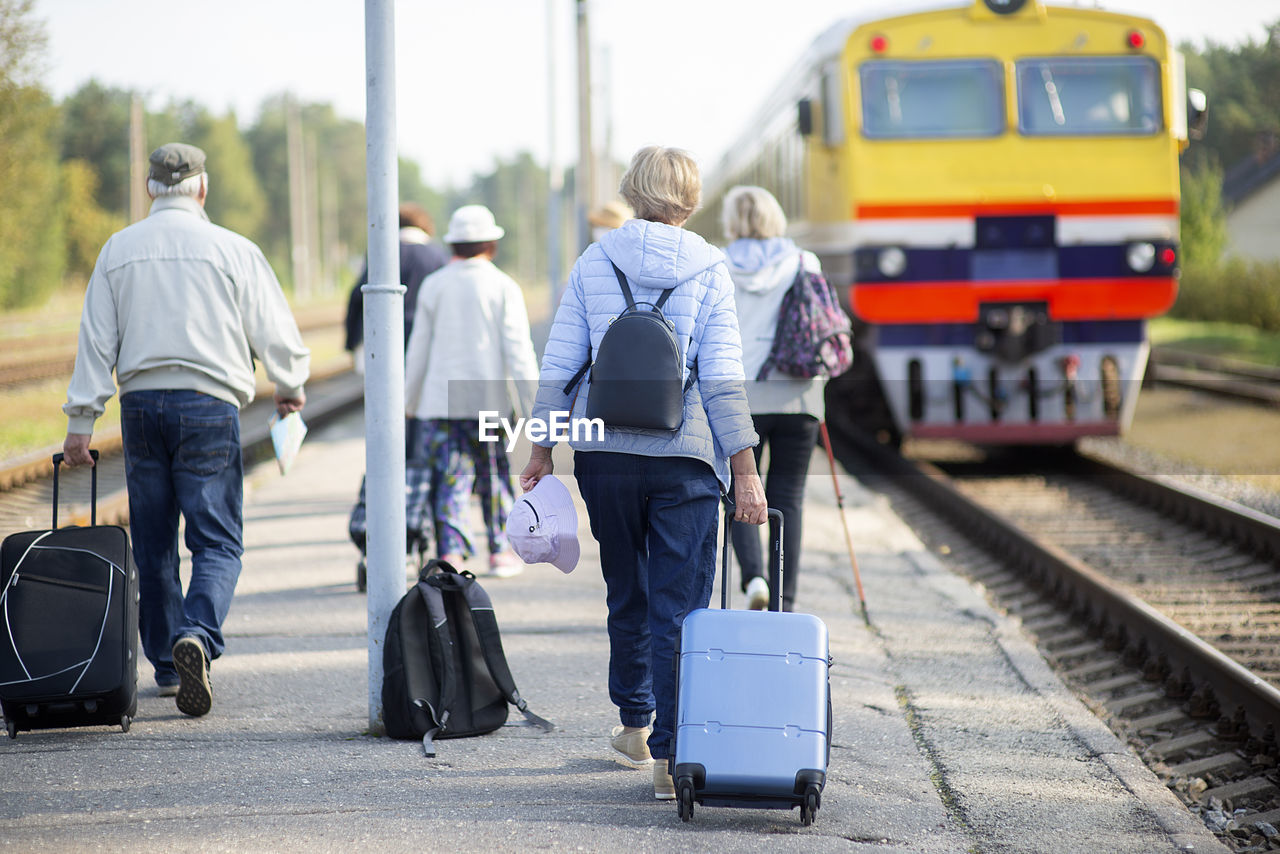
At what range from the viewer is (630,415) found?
361 cm

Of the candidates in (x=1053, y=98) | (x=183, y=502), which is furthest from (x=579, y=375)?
(x=1053, y=98)

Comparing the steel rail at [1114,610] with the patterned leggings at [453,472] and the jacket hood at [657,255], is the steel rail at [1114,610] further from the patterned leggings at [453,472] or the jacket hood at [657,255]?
the patterned leggings at [453,472]

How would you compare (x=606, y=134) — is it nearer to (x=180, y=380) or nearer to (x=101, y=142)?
(x=180, y=380)

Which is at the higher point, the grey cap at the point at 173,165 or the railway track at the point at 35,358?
the grey cap at the point at 173,165

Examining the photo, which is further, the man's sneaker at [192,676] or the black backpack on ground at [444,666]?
the man's sneaker at [192,676]

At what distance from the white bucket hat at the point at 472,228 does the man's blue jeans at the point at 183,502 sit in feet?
6.46

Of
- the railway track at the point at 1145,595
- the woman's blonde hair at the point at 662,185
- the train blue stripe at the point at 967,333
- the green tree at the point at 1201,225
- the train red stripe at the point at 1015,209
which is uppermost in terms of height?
Answer: the green tree at the point at 1201,225

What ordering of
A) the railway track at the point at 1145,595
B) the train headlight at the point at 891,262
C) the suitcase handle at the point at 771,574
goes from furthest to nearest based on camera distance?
the train headlight at the point at 891,262, the railway track at the point at 1145,595, the suitcase handle at the point at 771,574

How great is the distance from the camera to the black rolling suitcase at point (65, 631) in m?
4.12

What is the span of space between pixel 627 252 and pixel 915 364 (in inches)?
285

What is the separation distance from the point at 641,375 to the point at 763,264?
216 centimetres

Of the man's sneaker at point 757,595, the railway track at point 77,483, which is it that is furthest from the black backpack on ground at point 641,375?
the railway track at point 77,483

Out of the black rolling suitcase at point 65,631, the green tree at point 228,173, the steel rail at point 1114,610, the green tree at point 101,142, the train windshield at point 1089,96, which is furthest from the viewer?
the green tree at point 228,173

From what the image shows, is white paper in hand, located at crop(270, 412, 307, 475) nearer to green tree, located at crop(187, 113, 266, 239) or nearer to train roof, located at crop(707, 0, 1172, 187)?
train roof, located at crop(707, 0, 1172, 187)
